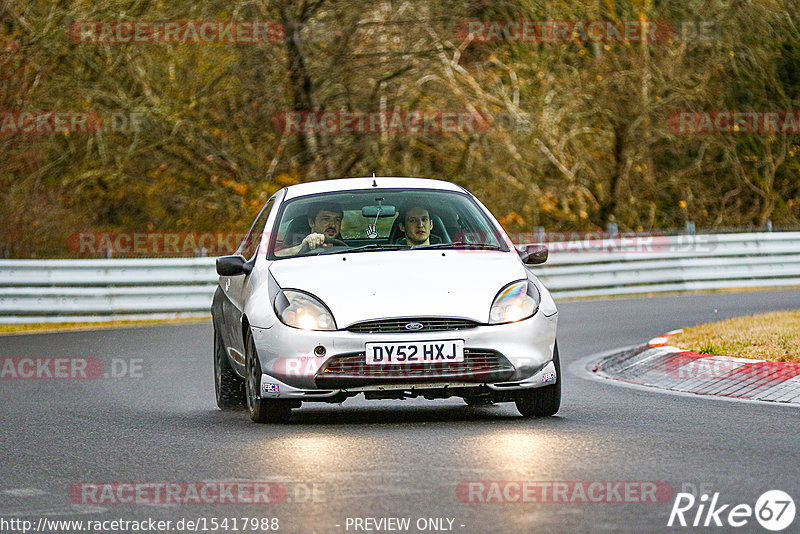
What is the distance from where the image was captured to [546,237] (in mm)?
30250

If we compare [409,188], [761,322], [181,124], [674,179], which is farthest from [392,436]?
[674,179]

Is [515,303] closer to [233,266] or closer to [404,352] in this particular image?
[404,352]

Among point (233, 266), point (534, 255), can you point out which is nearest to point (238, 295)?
point (233, 266)

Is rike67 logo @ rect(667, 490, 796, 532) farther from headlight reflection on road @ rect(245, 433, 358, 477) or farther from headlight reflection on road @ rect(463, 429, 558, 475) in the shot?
headlight reflection on road @ rect(245, 433, 358, 477)

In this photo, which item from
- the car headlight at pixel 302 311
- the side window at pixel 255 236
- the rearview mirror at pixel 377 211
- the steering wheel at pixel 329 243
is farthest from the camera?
the side window at pixel 255 236

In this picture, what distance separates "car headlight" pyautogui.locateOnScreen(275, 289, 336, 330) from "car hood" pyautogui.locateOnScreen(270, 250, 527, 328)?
5 centimetres

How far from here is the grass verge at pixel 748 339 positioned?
1300cm

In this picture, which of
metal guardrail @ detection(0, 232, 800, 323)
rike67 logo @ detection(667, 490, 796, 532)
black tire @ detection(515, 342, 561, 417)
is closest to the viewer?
rike67 logo @ detection(667, 490, 796, 532)

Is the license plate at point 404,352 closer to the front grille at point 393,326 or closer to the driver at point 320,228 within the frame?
the front grille at point 393,326

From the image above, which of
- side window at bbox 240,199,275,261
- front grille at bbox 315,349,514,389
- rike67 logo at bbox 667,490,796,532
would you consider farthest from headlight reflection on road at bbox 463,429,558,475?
side window at bbox 240,199,275,261

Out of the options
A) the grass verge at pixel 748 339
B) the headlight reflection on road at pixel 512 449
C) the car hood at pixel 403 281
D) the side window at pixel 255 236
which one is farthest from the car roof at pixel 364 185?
the grass verge at pixel 748 339

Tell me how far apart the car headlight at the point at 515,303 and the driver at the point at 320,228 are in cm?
150

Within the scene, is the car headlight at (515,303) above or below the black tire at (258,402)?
above

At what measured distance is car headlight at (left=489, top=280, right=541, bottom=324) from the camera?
9.73 meters
